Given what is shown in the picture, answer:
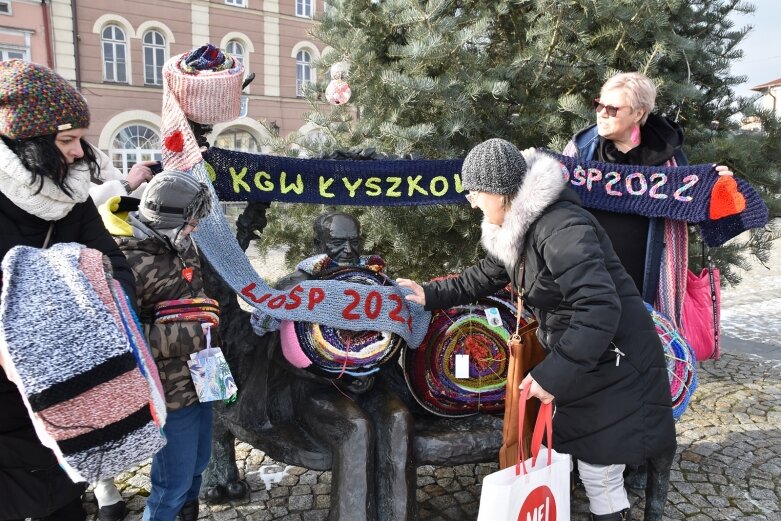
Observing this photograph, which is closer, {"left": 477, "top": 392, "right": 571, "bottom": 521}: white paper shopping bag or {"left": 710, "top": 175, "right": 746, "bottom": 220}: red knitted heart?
{"left": 477, "top": 392, "right": 571, "bottom": 521}: white paper shopping bag

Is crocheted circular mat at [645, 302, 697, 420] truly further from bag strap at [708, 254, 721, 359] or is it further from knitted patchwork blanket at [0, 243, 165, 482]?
knitted patchwork blanket at [0, 243, 165, 482]

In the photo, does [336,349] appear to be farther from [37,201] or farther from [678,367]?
[678,367]

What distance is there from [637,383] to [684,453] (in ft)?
6.80

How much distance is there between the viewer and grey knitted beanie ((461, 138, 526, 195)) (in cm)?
194

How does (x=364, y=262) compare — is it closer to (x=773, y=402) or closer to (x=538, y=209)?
(x=538, y=209)

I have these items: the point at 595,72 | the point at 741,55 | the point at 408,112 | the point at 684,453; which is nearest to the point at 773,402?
the point at 684,453

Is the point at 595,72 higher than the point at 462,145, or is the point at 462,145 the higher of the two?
the point at 595,72

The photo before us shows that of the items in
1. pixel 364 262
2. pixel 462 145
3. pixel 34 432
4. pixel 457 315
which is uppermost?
pixel 462 145

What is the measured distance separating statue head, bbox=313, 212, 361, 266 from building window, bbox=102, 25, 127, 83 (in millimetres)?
16849

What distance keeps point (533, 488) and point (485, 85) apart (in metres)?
2.11

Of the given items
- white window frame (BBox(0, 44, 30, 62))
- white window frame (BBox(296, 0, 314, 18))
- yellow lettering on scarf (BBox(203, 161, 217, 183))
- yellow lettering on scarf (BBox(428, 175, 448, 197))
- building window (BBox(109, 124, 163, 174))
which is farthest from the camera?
white window frame (BBox(296, 0, 314, 18))

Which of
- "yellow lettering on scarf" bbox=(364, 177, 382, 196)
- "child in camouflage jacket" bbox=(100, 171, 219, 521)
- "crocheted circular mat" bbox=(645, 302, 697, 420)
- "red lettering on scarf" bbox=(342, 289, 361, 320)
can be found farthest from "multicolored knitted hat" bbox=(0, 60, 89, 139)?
"crocheted circular mat" bbox=(645, 302, 697, 420)

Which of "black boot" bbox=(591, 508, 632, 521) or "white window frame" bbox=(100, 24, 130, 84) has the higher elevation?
Result: "white window frame" bbox=(100, 24, 130, 84)

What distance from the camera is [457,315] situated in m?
2.68
